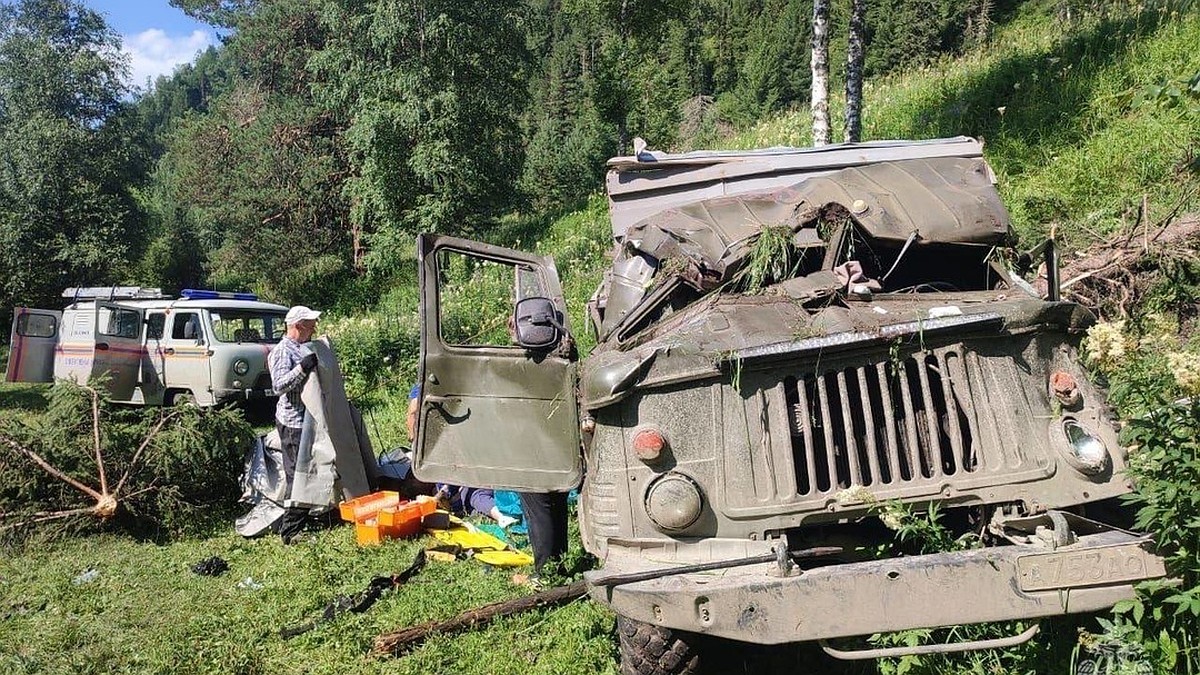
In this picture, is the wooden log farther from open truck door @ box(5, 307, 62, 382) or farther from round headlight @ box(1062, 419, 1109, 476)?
open truck door @ box(5, 307, 62, 382)

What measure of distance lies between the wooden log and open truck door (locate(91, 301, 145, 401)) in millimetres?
10205

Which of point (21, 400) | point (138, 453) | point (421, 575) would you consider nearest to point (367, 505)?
point (421, 575)

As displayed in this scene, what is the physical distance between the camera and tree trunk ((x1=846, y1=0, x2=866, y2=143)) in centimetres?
1174

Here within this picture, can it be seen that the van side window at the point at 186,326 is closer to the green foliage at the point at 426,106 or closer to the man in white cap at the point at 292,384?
the man in white cap at the point at 292,384

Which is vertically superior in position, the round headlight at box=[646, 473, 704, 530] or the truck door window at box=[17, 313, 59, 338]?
the truck door window at box=[17, 313, 59, 338]

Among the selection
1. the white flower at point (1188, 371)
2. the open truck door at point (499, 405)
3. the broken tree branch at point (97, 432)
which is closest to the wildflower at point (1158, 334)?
the white flower at point (1188, 371)

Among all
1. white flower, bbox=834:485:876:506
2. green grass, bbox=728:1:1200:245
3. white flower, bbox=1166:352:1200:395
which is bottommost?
white flower, bbox=834:485:876:506

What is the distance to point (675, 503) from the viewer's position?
3.06 m

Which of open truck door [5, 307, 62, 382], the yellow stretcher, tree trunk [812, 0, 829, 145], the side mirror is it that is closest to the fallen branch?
the yellow stretcher

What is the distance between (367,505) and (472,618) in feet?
7.15

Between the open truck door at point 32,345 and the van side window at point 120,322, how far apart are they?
1018 millimetres

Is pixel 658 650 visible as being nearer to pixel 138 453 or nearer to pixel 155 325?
pixel 138 453

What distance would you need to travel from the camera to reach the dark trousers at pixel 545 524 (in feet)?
15.6

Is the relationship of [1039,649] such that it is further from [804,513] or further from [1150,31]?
[1150,31]
